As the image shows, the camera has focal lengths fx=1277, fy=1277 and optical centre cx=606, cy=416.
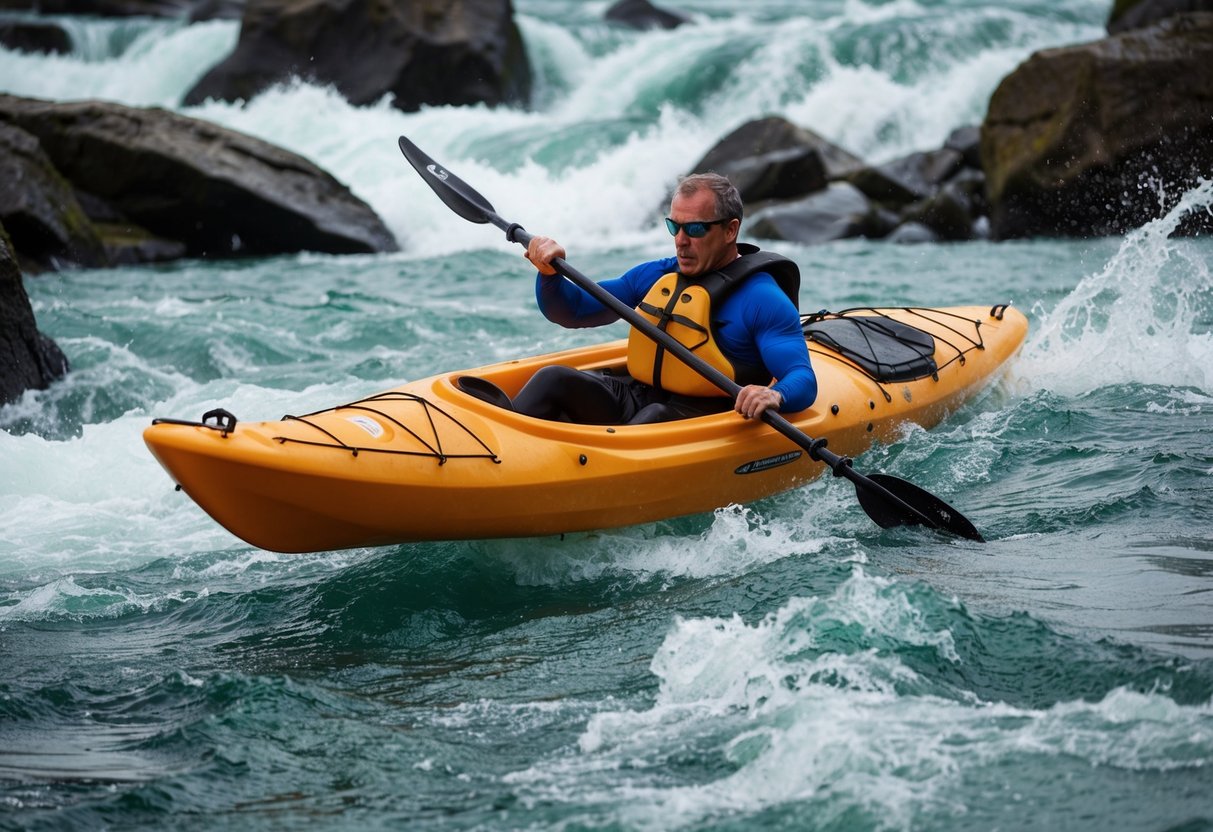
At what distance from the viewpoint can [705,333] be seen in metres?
4.19

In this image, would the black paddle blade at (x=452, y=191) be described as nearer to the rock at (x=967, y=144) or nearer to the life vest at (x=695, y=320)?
the life vest at (x=695, y=320)

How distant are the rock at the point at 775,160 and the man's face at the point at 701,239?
702 cm

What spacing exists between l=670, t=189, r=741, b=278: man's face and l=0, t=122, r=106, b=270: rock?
6082mm

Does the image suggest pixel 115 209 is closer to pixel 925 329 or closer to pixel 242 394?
pixel 242 394

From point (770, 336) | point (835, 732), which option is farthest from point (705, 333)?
point (835, 732)

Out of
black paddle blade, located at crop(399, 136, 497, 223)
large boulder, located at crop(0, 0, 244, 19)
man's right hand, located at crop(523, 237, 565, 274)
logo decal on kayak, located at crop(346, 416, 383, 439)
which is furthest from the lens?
large boulder, located at crop(0, 0, 244, 19)

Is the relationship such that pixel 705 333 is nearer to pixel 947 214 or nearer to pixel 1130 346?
pixel 1130 346

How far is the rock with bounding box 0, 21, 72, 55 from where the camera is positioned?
661 inches

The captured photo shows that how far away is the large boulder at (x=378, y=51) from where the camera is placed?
14445 mm

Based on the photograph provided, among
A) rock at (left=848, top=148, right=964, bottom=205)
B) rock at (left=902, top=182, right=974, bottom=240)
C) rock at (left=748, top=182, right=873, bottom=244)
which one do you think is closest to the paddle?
rock at (left=748, top=182, right=873, bottom=244)

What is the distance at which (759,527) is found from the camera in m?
4.10

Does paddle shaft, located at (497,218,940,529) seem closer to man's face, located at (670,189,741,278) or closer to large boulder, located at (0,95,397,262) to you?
man's face, located at (670,189,741,278)

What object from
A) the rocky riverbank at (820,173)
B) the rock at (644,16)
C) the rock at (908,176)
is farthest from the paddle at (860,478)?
the rock at (644,16)

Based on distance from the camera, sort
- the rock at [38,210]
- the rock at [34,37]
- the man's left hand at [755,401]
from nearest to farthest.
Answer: the man's left hand at [755,401]
the rock at [38,210]
the rock at [34,37]
